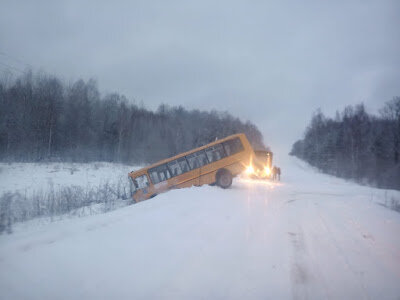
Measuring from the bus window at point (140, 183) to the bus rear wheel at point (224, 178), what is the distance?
15.1 ft

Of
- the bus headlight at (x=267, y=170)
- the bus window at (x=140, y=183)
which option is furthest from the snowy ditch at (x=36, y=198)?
the bus headlight at (x=267, y=170)

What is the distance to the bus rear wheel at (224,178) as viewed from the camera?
519 inches

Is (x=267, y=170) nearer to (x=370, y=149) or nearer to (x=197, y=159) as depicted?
(x=370, y=149)

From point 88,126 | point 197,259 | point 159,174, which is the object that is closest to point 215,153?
point 159,174

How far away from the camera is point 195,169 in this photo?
1384cm

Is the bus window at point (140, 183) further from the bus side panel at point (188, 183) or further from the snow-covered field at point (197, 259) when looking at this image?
the snow-covered field at point (197, 259)

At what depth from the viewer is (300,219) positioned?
6500 mm

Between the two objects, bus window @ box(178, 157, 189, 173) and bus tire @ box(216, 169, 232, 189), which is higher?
bus window @ box(178, 157, 189, 173)

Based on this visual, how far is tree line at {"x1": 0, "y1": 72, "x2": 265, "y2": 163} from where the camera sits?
8.67m

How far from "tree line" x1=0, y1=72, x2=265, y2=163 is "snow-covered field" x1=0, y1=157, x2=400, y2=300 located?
5.24 m

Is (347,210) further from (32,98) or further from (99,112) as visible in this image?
(99,112)

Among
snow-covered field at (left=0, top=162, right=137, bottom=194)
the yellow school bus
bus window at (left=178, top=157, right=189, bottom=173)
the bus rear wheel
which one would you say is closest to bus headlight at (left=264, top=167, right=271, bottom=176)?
the yellow school bus

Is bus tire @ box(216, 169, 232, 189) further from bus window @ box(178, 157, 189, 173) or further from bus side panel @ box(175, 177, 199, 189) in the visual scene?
bus window @ box(178, 157, 189, 173)

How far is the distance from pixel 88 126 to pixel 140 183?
19.5 m
